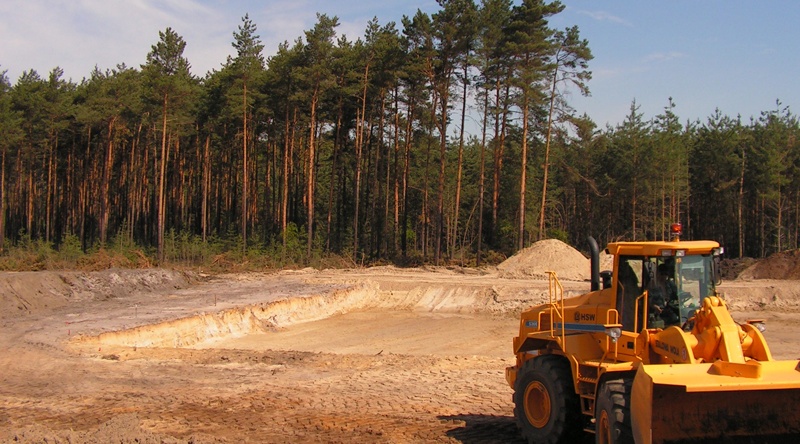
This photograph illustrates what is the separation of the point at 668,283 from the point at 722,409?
1.44 m

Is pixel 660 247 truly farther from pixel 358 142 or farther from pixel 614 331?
pixel 358 142

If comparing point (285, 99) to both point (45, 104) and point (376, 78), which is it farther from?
point (45, 104)

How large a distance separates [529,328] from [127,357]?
10.6 metres

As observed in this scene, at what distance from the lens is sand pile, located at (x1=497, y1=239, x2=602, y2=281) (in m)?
33.9

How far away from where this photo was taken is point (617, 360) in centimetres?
659

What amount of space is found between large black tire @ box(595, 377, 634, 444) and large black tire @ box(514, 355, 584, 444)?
753 mm

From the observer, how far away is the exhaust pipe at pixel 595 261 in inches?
269

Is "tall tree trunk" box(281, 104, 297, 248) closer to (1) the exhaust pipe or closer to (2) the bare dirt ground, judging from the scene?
(2) the bare dirt ground

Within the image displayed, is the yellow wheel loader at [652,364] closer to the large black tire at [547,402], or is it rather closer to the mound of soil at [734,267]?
the large black tire at [547,402]

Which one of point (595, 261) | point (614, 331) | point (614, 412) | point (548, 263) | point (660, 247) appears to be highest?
point (660, 247)

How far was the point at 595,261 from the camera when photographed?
6910mm

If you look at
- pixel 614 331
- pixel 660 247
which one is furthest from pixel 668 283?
pixel 614 331

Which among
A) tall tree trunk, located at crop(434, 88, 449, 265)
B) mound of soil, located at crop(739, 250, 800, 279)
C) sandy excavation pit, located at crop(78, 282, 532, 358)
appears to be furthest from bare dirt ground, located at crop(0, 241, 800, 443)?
tall tree trunk, located at crop(434, 88, 449, 265)

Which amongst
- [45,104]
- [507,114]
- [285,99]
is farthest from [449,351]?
[45,104]
